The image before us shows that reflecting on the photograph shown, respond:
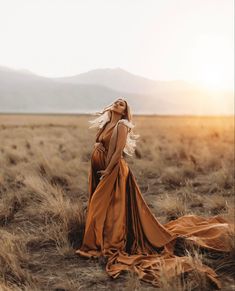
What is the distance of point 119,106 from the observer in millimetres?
5625

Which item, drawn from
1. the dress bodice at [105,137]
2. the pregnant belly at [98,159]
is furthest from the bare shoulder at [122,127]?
the pregnant belly at [98,159]

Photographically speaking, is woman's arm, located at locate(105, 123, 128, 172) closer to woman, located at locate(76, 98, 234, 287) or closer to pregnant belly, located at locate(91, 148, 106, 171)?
woman, located at locate(76, 98, 234, 287)

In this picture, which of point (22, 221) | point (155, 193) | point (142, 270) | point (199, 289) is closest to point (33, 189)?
point (22, 221)

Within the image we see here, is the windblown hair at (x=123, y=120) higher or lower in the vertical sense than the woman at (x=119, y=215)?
higher

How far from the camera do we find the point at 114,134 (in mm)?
5500

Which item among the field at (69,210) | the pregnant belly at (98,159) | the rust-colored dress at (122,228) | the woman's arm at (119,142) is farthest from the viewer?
the pregnant belly at (98,159)

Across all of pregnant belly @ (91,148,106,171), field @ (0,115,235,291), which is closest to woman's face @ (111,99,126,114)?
pregnant belly @ (91,148,106,171)

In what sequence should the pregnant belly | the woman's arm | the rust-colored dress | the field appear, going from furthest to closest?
the pregnant belly → the rust-colored dress → the woman's arm → the field

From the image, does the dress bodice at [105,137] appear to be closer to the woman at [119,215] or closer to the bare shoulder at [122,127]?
the woman at [119,215]

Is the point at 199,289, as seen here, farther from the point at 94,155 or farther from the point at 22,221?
the point at 22,221

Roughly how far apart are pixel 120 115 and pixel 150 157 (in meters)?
9.47

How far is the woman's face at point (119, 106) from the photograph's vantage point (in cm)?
561

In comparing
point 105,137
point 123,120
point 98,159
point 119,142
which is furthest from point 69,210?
point 123,120

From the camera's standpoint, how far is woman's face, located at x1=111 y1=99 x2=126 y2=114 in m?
5.61
